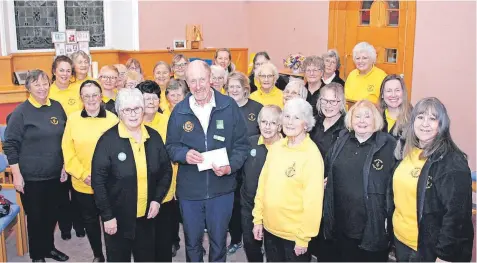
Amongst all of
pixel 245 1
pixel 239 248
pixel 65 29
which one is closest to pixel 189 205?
pixel 239 248

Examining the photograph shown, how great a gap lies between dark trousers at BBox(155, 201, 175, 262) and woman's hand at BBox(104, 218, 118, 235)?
318mm

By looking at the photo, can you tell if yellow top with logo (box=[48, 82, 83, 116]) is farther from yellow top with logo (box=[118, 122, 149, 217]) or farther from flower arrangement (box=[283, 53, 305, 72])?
flower arrangement (box=[283, 53, 305, 72])

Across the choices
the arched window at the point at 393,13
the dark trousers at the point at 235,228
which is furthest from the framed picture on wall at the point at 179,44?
the dark trousers at the point at 235,228

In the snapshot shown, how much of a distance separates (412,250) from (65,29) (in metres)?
6.21

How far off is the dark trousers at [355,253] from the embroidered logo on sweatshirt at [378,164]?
1.40ft

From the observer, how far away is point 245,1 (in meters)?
8.52

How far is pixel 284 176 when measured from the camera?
275 centimetres

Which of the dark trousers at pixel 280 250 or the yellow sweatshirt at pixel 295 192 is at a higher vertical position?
the yellow sweatshirt at pixel 295 192

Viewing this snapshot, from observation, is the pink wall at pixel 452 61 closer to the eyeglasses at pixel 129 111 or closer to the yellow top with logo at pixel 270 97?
the yellow top with logo at pixel 270 97

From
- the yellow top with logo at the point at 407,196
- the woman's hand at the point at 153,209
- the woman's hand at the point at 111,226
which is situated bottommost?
the woman's hand at the point at 111,226

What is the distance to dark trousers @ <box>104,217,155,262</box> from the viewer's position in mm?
2992

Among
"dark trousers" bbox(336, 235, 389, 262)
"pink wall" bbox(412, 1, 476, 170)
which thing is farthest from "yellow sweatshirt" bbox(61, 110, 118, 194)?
"pink wall" bbox(412, 1, 476, 170)

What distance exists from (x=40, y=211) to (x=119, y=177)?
1.10 meters

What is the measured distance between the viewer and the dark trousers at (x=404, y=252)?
2.55 metres
